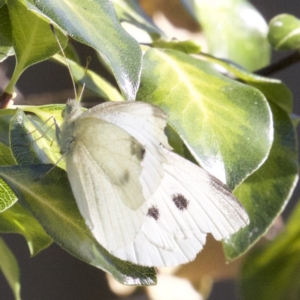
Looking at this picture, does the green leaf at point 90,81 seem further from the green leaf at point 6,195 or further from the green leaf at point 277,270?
the green leaf at point 277,270

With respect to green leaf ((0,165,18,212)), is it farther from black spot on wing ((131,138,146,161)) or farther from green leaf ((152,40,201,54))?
green leaf ((152,40,201,54))

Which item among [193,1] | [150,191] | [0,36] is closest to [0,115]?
[0,36]

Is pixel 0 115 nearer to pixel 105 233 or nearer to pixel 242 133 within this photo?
pixel 105 233

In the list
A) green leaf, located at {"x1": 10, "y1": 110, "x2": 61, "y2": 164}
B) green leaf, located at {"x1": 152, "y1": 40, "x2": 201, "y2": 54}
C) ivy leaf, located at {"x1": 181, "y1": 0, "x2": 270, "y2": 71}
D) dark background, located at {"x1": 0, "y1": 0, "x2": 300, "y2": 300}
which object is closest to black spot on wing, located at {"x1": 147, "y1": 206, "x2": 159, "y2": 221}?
green leaf, located at {"x1": 10, "y1": 110, "x2": 61, "y2": 164}

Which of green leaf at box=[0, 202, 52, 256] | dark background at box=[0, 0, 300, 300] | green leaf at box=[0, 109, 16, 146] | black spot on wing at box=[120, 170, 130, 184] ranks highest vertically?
green leaf at box=[0, 109, 16, 146]

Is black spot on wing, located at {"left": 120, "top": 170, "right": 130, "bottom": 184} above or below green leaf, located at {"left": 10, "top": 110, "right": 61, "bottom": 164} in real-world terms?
below

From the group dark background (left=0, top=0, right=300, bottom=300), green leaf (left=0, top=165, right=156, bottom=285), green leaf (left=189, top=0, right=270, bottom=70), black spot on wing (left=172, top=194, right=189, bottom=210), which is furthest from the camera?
dark background (left=0, top=0, right=300, bottom=300)

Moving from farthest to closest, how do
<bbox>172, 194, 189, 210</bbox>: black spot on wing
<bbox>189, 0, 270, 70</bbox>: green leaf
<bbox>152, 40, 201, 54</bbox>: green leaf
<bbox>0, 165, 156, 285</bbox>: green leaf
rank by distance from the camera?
<bbox>189, 0, 270, 70</bbox>: green leaf → <bbox>152, 40, 201, 54</bbox>: green leaf → <bbox>172, 194, 189, 210</bbox>: black spot on wing → <bbox>0, 165, 156, 285</bbox>: green leaf
